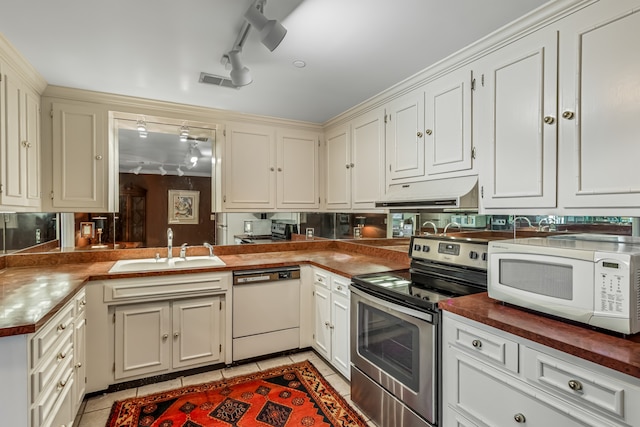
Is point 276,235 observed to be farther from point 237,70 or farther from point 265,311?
point 237,70

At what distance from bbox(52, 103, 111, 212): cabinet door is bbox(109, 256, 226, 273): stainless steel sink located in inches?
20.3

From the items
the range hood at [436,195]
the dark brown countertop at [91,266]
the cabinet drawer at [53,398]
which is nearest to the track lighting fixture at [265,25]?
the range hood at [436,195]

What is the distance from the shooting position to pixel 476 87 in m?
1.98

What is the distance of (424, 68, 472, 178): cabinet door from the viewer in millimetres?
2047

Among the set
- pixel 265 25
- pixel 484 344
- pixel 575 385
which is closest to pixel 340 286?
pixel 484 344

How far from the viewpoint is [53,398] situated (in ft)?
4.86

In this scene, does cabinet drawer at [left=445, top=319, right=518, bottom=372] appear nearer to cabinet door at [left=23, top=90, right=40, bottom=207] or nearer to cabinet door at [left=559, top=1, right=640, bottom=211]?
cabinet door at [left=559, top=1, right=640, bottom=211]

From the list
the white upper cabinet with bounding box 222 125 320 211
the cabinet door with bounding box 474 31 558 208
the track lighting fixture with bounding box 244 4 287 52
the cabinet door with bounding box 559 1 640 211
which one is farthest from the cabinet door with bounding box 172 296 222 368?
the cabinet door with bounding box 559 1 640 211

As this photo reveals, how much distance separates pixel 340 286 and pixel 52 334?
164 centimetres

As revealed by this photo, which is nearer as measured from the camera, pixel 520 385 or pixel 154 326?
pixel 520 385

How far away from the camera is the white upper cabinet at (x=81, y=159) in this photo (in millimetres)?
2527

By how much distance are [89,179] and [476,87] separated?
3.00 meters

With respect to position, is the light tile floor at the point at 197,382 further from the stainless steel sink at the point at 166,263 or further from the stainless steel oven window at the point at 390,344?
the stainless steel sink at the point at 166,263

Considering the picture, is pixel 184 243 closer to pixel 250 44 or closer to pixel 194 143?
pixel 194 143
